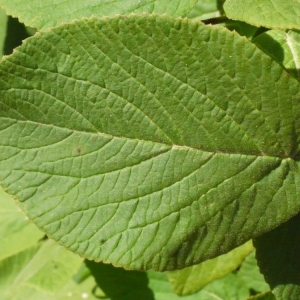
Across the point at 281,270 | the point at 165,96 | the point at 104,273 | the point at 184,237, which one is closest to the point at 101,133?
the point at 165,96

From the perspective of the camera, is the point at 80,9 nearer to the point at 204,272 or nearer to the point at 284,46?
the point at 284,46

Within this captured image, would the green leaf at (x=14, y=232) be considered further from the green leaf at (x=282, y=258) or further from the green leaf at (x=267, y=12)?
the green leaf at (x=267, y=12)

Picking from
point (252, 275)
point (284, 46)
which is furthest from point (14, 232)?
point (284, 46)

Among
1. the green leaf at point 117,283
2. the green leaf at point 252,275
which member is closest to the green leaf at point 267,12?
the green leaf at point 252,275

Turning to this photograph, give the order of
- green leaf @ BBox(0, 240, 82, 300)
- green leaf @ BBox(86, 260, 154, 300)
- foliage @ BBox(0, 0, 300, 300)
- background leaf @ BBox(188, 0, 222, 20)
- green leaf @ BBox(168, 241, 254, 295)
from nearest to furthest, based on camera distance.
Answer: foliage @ BBox(0, 0, 300, 300)
background leaf @ BBox(188, 0, 222, 20)
green leaf @ BBox(168, 241, 254, 295)
green leaf @ BBox(0, 240, 82, 300)
green leaf @ BBox(86, 260, 154, 300)

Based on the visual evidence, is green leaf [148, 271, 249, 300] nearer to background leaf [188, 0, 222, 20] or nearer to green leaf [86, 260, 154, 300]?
green leaf [86, 260, 154, 300]

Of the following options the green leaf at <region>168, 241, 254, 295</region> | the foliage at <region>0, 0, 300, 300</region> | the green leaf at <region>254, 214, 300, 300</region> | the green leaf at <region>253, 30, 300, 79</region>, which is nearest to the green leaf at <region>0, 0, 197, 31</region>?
the foliage at <region>0, 0, 300, 300</region>
